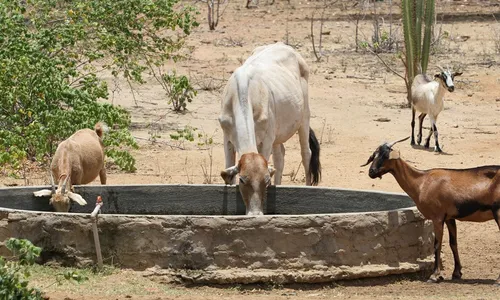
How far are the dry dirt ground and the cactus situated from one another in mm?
685

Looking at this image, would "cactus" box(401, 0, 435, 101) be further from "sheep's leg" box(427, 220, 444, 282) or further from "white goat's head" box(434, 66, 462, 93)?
"sheep's leg" box(427, 220, 444, 282)

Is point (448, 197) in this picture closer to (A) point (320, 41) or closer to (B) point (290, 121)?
(B) point (290, 121)

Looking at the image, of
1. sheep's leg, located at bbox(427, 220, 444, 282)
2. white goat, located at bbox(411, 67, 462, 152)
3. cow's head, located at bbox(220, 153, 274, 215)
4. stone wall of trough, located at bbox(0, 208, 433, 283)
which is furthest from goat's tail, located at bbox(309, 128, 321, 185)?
white goat, located at bbox(411, 67, 462, 152)

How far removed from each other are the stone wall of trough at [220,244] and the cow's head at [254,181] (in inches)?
21.4

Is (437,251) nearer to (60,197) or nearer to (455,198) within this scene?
(455,198)

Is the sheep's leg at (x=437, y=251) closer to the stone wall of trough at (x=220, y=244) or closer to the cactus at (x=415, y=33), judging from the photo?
the stone wall of trough at (x=220, y=244)

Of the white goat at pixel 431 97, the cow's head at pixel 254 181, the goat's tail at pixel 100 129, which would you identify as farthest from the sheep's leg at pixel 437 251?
the white goat at pixel 431 97

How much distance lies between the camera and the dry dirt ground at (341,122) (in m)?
8.04

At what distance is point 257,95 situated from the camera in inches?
394

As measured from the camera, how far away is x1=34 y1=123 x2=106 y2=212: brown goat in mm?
9297

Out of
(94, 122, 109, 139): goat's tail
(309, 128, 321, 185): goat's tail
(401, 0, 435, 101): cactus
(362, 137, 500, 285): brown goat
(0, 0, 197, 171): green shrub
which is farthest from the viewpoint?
(401, 0, 435, 101): cactus

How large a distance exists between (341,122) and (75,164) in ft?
23.1

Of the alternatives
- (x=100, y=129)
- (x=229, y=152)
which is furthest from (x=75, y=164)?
(x=229, y=152)

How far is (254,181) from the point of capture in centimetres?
855
